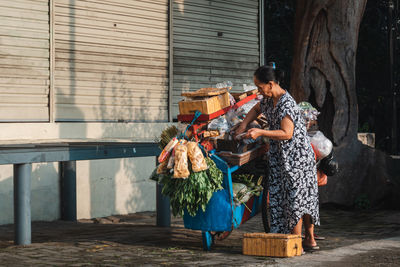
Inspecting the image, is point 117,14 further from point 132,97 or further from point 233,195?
point 233,195

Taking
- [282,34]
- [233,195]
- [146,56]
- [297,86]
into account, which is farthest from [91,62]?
[282,34]

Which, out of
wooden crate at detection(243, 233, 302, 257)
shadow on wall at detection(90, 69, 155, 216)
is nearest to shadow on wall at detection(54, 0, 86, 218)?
shadow on wall at detection(90, 69, 155, 216)

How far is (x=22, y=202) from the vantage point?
6887mm

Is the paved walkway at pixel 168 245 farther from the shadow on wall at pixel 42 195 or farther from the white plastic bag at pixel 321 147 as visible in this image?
the white plastic bag at pixel 321 147

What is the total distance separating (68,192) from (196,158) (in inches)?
148

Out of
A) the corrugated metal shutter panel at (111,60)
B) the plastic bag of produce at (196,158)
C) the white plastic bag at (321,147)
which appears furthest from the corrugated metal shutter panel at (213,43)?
the plastic bag of produce at (196,158)

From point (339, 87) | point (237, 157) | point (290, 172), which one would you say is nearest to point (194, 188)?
point (237, 157)

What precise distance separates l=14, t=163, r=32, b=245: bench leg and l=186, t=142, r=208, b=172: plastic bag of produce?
1866 mm

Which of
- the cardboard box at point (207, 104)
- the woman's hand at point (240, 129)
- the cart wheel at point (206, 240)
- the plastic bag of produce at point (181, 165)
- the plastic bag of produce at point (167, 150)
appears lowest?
the cart wheel at point (206, 240)

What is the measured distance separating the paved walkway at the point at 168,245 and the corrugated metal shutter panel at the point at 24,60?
162 cm

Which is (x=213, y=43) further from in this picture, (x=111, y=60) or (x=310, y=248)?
(x=310, y=248)

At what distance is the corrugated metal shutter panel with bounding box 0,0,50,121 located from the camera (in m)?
8.91

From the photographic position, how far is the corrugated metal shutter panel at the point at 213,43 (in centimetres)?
1115

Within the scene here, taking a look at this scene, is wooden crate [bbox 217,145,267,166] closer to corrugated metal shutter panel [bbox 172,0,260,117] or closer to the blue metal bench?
the blue metal bench
